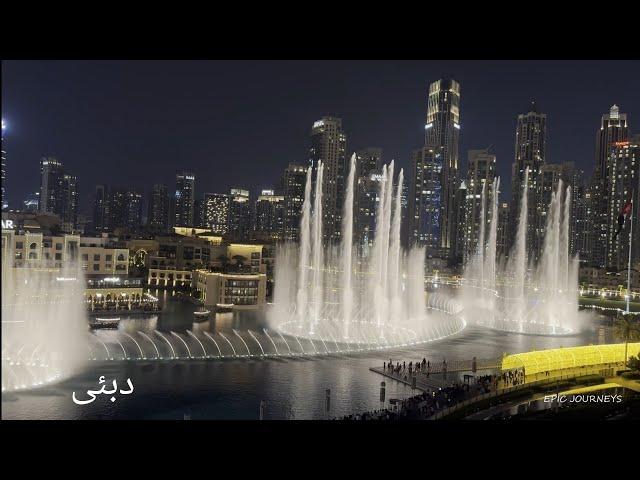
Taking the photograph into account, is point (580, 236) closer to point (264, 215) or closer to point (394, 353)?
point (264, 215)

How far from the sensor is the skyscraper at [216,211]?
237ft

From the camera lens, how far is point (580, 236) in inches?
2245

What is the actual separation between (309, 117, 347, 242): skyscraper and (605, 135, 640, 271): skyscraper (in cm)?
2418

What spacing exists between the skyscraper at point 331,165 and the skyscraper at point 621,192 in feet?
79.3

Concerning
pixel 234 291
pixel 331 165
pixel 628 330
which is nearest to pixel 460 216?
pixel 331 165

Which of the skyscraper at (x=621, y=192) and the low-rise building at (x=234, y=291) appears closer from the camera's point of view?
the low-rise building at (x=234, y=291)

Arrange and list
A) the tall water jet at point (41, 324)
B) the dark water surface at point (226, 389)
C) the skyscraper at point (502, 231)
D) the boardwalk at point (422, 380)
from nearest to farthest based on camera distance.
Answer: the dark water surface at point (226, 389)
the tall water jet at point (41, 324)
the boardwalk at point (422, 380)
the skyscraper at point (502, 231)

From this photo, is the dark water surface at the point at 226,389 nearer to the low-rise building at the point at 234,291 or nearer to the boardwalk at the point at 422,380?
the boardwalk at the point at 422,380

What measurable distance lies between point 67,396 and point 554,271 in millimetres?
19216

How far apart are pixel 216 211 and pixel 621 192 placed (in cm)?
4464

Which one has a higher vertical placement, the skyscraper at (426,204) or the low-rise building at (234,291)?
the skyscraper at (426,204)

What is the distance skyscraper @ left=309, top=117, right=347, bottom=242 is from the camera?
58.0 meters

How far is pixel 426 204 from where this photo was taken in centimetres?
6625

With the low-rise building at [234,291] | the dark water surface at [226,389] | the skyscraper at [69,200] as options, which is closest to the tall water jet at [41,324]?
the dark water surface at [226,389]
